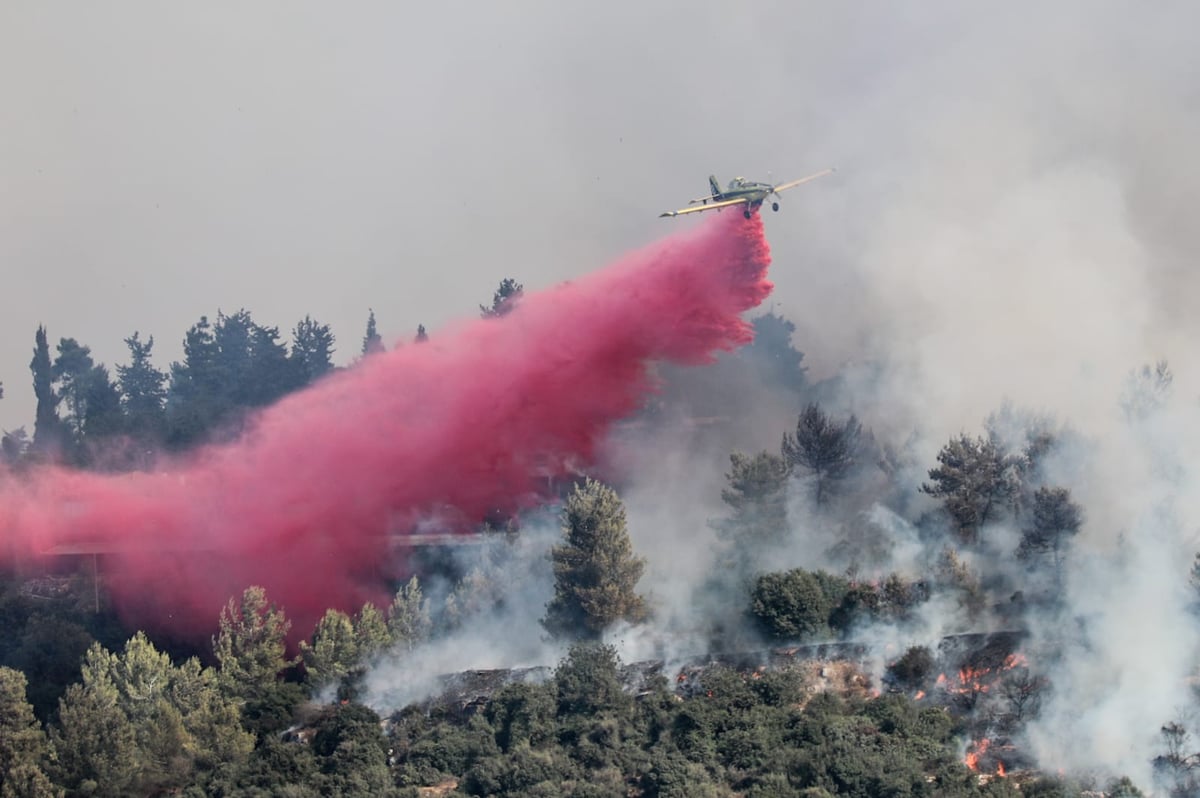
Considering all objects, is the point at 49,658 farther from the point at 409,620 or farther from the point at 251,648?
the point at 409,620

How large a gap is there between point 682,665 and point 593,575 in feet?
17.9

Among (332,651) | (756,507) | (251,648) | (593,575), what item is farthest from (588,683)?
(251,648)

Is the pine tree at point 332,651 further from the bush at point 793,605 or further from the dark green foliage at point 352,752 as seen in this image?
the bush at point 793,605

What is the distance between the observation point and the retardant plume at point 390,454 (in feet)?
223

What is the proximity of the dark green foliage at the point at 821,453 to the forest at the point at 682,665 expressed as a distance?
0.11 m

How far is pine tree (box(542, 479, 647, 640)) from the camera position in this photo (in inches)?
2356

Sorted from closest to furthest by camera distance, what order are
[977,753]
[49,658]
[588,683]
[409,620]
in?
1. [977,753]
2. [588,683]
3. [409,620]
4. [49,658]

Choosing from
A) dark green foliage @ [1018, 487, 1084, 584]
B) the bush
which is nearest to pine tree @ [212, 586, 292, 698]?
the bush

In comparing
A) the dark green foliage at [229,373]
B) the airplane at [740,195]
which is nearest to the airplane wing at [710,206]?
the airplane at [740,195]

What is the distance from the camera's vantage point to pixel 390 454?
229ft

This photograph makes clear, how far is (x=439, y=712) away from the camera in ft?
187

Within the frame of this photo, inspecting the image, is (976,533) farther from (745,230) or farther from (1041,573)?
(745,230)

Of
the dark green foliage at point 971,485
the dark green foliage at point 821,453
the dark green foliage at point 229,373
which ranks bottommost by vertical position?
the dark green foliage at point 971,485

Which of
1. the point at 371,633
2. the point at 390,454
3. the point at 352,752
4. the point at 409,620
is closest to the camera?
the point at 352,752
